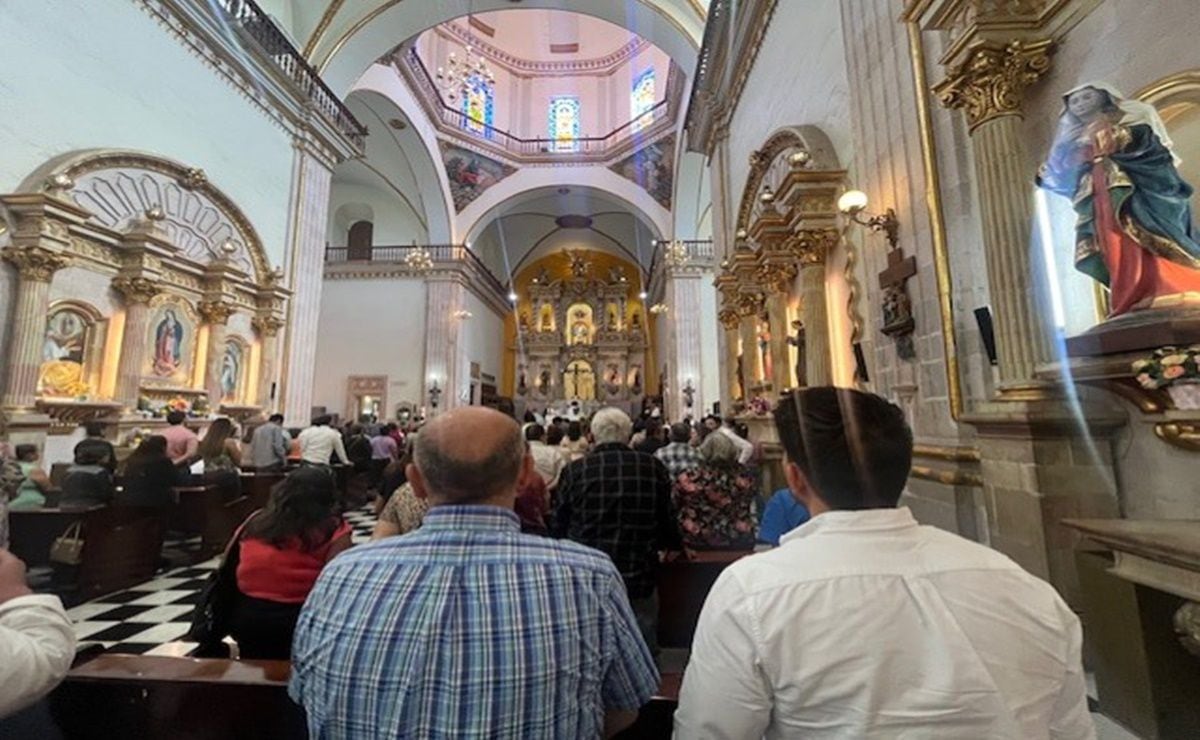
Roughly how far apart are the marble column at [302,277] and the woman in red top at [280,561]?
771 centimetres

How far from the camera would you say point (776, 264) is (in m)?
5.45

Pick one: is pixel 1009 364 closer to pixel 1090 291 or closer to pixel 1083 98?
pixel 1090 291

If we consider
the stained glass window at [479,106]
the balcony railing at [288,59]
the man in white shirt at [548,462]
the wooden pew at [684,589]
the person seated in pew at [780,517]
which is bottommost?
the wooden pew at [684,589]

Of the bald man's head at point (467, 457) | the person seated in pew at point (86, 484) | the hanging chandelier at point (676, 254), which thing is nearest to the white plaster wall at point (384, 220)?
the hanging chandelier at point (676, 254)

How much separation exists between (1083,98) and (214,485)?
261 inches

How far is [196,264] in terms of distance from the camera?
22.6ft

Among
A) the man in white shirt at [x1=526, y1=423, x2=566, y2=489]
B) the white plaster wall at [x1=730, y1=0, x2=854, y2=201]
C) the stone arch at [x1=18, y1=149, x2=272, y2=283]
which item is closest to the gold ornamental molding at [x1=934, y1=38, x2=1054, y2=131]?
the white plaster wall at [x1=730, y1=0, x2=854, y2=201]

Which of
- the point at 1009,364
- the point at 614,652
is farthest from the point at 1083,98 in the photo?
the point at 614,652

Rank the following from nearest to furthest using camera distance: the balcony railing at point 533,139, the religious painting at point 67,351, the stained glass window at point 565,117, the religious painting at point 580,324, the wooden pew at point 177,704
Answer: the wooden pew at point 177,704 → the religious painting at point 67,351 → the balcony railing at point 533,139 → the stained glass window at point 565,117 → the religious painting at point 580,324

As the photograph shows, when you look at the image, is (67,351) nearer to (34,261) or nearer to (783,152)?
(34,261)

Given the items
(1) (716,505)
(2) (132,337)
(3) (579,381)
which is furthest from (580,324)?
(1) (716,505)

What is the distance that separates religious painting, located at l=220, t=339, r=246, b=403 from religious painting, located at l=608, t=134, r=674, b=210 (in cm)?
1235

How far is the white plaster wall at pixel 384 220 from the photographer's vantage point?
1672cm

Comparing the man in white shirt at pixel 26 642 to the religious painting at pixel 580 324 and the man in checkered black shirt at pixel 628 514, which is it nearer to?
the man in checkered black shirt at pixel 628 514
